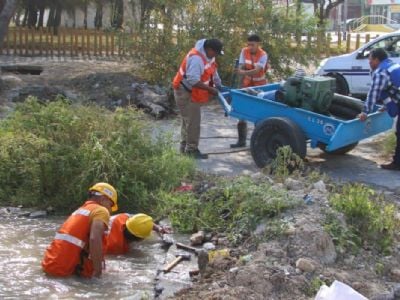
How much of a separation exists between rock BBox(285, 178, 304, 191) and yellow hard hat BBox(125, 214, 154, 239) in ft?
4.84

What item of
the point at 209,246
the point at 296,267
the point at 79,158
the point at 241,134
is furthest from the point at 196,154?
the point at 296,267

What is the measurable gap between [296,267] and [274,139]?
4143 mm

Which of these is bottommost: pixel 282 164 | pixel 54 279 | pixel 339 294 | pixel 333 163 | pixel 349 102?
pixel 54 279

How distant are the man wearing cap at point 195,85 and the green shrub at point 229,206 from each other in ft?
8.35

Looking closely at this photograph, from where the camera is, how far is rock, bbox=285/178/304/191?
23.2ft

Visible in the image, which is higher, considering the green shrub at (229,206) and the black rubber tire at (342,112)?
the black rubber tire at (342,112)

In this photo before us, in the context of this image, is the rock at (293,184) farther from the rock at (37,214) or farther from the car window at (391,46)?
the car window at (391,46)

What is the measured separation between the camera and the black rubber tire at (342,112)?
1012 cm

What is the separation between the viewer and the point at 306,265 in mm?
5562

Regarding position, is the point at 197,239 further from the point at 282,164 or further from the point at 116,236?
the point at 282,164

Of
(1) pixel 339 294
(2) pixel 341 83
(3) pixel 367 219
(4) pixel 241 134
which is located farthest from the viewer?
(2) pixel 341 83

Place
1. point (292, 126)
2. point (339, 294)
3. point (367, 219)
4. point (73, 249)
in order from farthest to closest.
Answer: point (292, 126), point (367, 219), point (73, 249), point (339, 294)

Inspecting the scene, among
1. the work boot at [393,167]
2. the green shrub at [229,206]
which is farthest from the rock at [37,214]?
the work boot at [393,167]

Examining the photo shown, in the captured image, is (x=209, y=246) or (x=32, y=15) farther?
(x=32, y=15)
